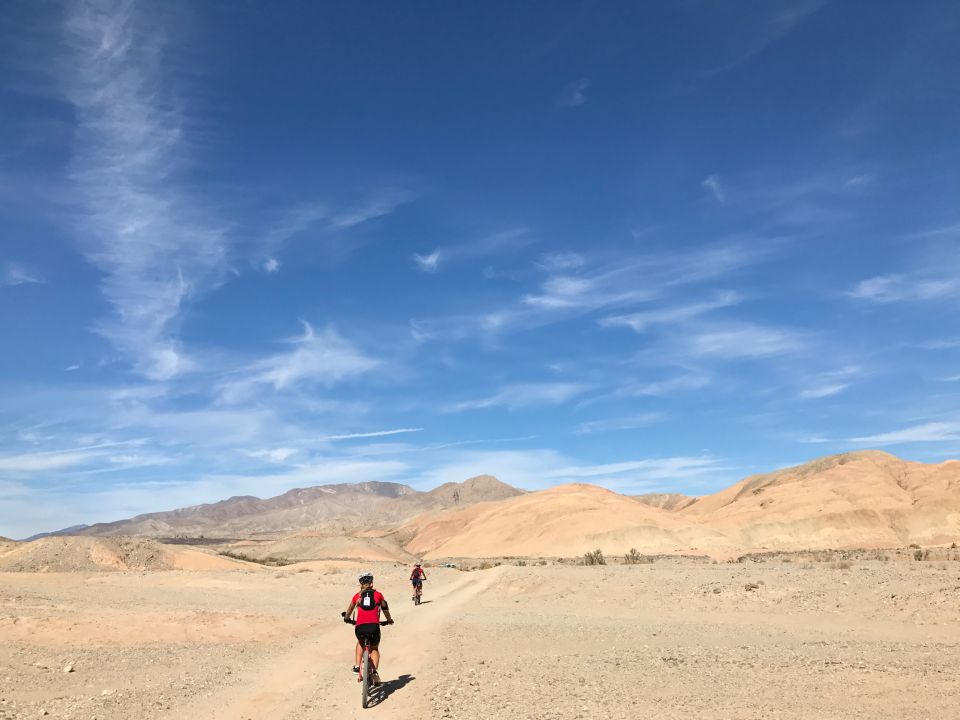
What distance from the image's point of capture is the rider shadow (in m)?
11.8

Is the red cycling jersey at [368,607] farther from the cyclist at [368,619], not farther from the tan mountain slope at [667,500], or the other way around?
the tan mountain slope at [667,500]

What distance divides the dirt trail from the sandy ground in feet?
0.22

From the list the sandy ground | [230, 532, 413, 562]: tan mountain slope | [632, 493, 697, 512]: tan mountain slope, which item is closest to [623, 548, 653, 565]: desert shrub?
the sandy ground

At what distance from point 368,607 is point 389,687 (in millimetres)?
1487

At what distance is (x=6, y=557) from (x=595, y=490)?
317 ft

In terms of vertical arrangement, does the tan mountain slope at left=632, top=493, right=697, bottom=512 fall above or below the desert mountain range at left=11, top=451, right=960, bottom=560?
above

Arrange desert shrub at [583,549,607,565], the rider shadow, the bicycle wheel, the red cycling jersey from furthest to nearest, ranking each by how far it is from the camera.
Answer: desert shrub at [583,549,607,565] → the red cycling jersey → the rider shadow → the bicycle wheel

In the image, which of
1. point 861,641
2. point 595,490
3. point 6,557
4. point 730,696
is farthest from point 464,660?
point 595,490

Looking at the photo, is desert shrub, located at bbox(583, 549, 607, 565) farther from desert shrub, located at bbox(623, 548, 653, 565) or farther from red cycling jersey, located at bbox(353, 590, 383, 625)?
red cycling jersey, located at bbox(353, 590, 383, 625)

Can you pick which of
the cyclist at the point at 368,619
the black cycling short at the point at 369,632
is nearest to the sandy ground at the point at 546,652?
the cyclist at the point at 368,619

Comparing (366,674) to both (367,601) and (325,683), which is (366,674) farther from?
(325,683)

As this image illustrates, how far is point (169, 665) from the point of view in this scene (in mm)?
15930

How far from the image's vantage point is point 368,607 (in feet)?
41.5

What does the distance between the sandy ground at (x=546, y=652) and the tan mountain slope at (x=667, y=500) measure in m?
129
